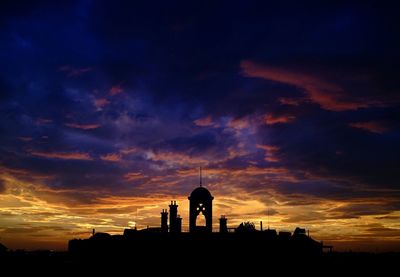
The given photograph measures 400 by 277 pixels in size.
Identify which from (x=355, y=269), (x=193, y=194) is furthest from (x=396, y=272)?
(x=193, y=194)

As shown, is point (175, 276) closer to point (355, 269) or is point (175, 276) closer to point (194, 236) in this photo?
point (194, 236)

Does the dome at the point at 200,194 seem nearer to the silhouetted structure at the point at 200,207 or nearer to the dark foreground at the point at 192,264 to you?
the silhouetted structure at the point at 200,207

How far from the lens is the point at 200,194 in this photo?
5484cm

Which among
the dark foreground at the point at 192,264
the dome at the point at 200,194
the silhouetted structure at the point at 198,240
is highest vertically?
the dome at the point at 200,194

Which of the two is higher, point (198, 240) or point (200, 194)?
point (200, 194)

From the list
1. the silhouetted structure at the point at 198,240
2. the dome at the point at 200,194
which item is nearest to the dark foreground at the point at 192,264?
Result: the silhouetted structure at the point at 198,240

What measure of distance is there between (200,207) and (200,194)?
1.58 m

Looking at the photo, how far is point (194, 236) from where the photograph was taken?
53.5 metres

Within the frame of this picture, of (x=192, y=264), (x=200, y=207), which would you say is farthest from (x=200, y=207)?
(x=192, y=264)

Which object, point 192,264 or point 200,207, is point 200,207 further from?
point 192,264

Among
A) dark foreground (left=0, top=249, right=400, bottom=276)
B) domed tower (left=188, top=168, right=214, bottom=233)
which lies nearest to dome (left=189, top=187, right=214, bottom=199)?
domed tower (left=188, top=168, right=214, bottom=233)

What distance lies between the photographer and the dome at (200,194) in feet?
180

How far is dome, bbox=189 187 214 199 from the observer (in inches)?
2156

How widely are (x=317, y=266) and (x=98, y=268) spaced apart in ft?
87.4
